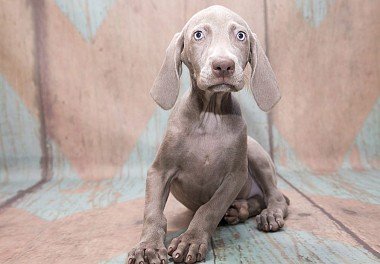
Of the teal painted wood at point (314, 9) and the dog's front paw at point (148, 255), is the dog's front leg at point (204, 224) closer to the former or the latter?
the dog's front paw at point (148, 255)

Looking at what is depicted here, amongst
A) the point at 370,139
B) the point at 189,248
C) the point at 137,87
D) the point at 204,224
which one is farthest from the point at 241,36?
the point at 370,139

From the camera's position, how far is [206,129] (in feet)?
7.26

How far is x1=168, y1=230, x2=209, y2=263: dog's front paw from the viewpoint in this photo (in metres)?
1.83

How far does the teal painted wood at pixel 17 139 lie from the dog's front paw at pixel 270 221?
69.2 inches

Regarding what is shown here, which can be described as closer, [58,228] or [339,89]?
[58,228]

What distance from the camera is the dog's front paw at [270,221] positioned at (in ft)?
7.24

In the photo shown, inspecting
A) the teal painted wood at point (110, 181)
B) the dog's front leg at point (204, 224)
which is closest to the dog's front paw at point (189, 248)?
the dog's front leg at point (204, 224)

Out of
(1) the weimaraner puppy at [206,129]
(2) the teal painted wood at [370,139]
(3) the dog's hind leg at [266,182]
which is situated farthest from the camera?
(2) the teal painted wood at [370,139]

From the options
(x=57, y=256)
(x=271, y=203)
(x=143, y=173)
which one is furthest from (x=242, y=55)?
(x=143, y=173)

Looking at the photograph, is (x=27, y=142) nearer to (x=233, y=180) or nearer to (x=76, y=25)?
(x=76, y=25)

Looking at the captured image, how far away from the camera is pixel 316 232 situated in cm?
219

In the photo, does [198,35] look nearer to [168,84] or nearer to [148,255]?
[168,84]

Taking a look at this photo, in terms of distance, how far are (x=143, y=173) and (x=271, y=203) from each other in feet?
4.16

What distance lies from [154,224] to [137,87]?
172 cm
